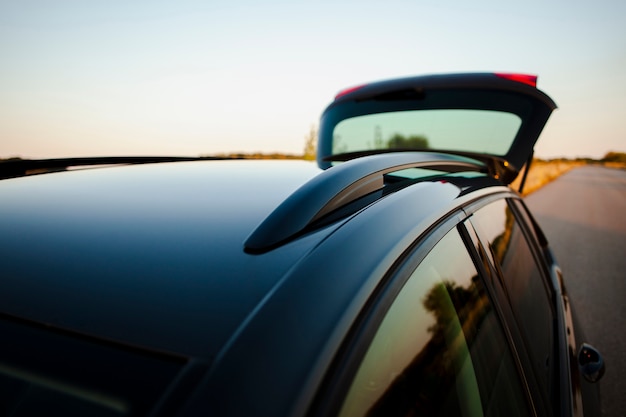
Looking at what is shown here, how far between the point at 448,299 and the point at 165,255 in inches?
28.8

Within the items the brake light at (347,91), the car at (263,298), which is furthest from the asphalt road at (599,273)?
the car at (263,298)

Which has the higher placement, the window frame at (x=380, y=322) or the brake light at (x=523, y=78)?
the brake light at (x=523, y=78)

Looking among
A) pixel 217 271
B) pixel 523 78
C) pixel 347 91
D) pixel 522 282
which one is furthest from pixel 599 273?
pixel 217 271

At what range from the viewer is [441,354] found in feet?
2.87

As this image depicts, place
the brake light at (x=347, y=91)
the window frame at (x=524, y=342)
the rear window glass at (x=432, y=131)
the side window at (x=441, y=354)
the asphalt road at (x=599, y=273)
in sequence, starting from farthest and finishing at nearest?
1. the asphalt road at (x=599, y=273)
2. the brake light at (x=347, y=91)
3. the rear window glass at (x=432, y=131)
4. the window frame at (x=524, y=342)
5. the side window at (x=441, y=354)

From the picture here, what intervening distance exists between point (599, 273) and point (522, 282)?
21.2 ft

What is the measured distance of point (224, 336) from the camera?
0.52m

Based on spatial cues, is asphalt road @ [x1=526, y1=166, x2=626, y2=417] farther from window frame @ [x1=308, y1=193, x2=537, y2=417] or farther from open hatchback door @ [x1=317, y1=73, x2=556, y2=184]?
window frame @ [x1=308, y1=193, x2=537, y2=417]

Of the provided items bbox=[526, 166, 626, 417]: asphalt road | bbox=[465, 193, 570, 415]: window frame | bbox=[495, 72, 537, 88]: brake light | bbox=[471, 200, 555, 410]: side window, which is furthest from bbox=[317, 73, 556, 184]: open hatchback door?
bbox=[526, 166, 626, 417]: asphalt road

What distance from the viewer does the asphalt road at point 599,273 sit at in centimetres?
365

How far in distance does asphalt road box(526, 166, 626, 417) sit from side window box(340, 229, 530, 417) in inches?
110

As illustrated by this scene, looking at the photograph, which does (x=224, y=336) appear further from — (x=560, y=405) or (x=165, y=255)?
(x=560, y=405)

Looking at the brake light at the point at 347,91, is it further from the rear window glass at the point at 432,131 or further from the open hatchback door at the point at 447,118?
the rear window glass at the point at 432,131

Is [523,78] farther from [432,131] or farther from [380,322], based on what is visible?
[380,322]
